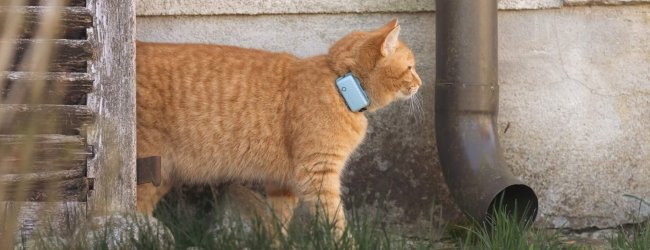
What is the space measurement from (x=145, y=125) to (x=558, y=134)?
7.05ft

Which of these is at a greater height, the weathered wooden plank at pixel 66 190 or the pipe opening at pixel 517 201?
the weathered wooden plank at pixel 66 190

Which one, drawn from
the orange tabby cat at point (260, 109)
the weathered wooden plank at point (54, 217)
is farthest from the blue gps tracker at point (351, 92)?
the weathered wooden plank at point (54, 217)

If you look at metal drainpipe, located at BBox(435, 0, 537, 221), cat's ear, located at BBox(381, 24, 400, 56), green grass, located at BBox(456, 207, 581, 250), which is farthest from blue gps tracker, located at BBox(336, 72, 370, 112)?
green grass, located at BBox(456, 207, 581, 250)

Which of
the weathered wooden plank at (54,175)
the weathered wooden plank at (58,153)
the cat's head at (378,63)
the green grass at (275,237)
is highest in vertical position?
the cat's head at (378,63)

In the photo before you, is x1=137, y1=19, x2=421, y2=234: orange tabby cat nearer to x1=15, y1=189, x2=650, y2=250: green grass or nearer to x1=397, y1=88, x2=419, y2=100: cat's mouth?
x1=397, y1=88, x2=419, y2=100: cat's mouth

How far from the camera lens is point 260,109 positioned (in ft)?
14.6

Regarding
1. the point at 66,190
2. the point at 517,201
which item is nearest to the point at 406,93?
the point at 517,201

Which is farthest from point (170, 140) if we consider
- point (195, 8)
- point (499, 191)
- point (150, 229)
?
point (499, 191)

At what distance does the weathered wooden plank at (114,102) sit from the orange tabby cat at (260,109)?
0.32 meters

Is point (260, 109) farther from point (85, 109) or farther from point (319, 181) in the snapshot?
point (85, 109)

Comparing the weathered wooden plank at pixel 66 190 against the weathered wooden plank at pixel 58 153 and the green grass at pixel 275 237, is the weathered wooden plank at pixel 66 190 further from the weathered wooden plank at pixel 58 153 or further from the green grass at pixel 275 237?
the green grass at pixel 275 237

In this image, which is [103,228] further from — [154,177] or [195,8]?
[195,8]

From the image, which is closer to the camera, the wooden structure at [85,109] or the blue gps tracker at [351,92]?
the wooden structure at [85,109]

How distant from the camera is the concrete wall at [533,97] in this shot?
4.84 meters
